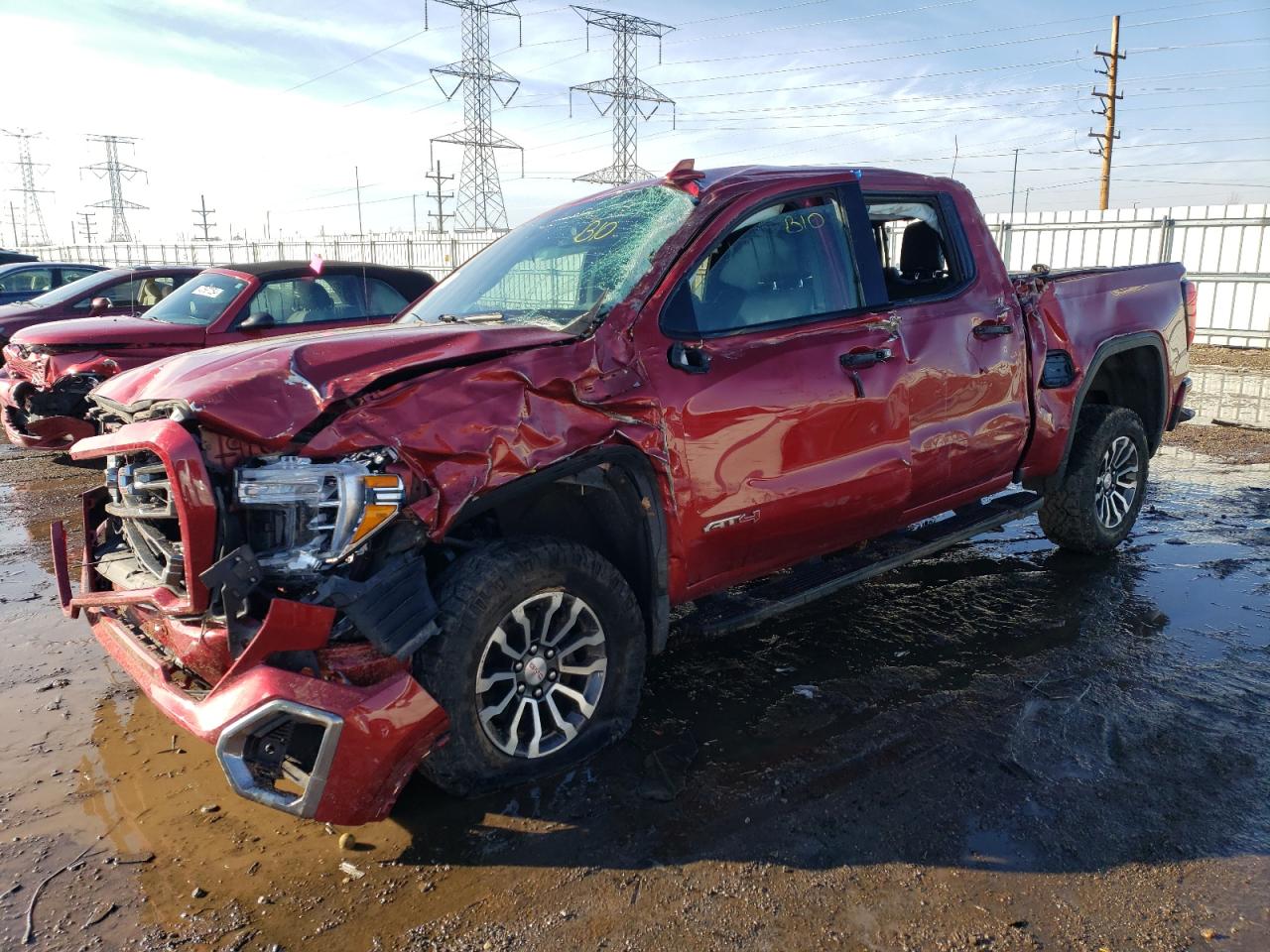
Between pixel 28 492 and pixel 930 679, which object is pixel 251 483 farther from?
pixel 28 492

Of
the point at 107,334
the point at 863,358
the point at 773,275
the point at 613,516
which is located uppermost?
the point at 773,275

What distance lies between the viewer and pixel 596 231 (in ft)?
12.7

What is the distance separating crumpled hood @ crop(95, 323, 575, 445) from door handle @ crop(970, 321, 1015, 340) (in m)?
2.25

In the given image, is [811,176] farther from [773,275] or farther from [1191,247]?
[1191,247]

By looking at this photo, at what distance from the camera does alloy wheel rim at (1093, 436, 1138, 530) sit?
542cm

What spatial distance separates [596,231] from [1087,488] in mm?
3290

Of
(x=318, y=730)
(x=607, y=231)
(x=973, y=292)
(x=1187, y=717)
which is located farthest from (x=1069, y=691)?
(x=318, y=730)

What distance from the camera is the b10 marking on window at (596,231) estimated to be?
3797 millimetres

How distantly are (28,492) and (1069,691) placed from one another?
7.54m

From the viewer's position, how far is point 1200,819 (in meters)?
2.94

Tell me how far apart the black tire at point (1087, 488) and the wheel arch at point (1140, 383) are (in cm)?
11

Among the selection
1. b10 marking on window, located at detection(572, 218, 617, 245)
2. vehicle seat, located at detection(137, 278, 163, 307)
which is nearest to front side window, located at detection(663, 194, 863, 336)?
b10 marking on window, located at detection(572, 218, 617, 245)

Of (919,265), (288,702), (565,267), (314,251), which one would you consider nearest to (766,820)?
(288,702)

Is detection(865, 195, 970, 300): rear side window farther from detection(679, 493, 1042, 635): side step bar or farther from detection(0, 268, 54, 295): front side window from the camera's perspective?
detection(0, 268, 54, 295): front side window
